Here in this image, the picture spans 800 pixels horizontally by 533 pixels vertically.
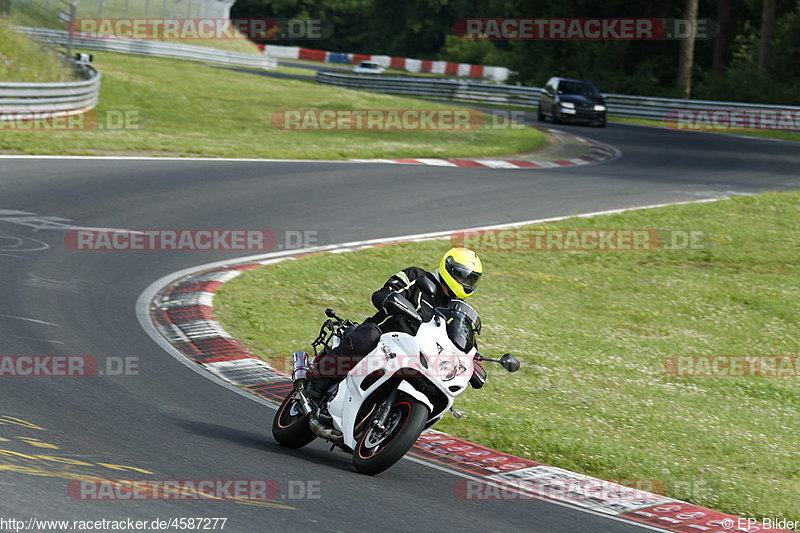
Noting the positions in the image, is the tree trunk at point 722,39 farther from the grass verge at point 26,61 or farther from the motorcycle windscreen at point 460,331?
the motorcycle windscreen at point 460,331

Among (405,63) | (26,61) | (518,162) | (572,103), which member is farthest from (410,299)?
(405,63)

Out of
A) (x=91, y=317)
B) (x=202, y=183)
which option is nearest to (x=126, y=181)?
(x=202, y=183)

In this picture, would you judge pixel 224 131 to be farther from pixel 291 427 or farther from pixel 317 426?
pixel 317 426

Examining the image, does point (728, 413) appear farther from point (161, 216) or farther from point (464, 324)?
point (161, 216)

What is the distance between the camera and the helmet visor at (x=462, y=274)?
275 inches

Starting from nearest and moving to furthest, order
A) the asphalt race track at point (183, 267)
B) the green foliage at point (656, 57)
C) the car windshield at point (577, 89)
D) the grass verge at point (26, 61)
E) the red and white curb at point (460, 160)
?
the asphalt race track at point (183, 267) < the red and white curb at point (460, 160) < the grass verge at point (26, 61) < the car windshield at point (577, 89) < the green foliage at point (656, 57)

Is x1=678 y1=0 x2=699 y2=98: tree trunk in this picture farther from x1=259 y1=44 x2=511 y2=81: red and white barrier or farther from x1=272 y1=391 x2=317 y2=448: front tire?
x1=272 y1=391 x2=317 y2=448: front tire

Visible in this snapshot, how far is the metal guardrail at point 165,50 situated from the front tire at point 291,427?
41.4m

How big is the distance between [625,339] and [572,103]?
989 inches

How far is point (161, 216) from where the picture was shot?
1608 centimetres

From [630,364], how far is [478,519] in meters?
5.32

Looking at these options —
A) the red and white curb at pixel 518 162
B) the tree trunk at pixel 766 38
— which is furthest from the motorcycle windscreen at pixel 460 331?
the tree trunk at pixel 766 38

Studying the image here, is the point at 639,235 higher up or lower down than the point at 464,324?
lower down

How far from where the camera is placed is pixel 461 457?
7781mm
